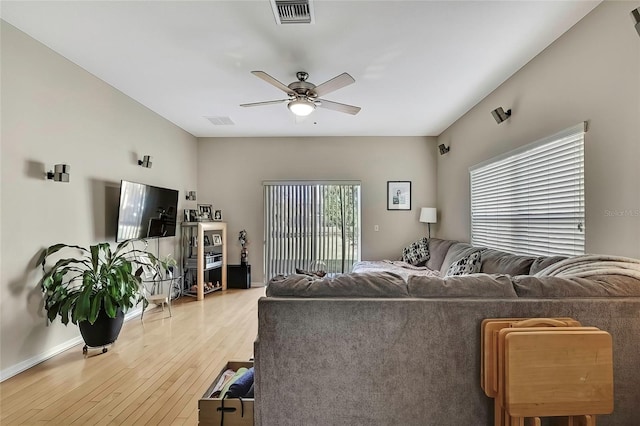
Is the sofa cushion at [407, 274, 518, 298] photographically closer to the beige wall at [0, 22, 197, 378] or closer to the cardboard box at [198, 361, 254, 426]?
the cardboard box at [198, 361, 254, 426]

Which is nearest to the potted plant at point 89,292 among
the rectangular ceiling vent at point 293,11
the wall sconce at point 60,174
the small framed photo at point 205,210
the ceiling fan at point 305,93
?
the wall sconce at point 60,174

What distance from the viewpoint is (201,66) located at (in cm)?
309

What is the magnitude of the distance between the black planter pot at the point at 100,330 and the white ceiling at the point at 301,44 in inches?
92.9

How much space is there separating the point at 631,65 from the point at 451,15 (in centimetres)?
114

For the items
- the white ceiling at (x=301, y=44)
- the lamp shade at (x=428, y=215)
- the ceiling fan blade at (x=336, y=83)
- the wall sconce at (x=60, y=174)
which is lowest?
the lamp shade at (x=428, y=215)

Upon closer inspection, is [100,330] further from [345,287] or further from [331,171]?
[331,171]

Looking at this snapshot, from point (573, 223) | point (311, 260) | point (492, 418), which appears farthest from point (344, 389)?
point (311, 260)

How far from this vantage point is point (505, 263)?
9.11 feet

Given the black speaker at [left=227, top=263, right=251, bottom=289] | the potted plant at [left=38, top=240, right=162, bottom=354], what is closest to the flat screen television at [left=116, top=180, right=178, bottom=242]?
the potted plant at [left=38, top=240, right=162, bottom=354]

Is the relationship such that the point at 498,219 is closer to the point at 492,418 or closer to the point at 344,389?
the point at 492,418

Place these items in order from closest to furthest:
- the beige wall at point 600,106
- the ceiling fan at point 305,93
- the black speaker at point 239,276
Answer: the beige wall at point 600,106, the ceiling fan at point 305,93, the black speaker at point 239,276

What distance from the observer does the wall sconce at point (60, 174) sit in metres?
2.78

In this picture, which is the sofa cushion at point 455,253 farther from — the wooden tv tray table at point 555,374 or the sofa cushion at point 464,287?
the wooden tv tray table at point 555,374

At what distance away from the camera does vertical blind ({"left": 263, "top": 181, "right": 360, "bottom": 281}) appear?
579 centimetres
